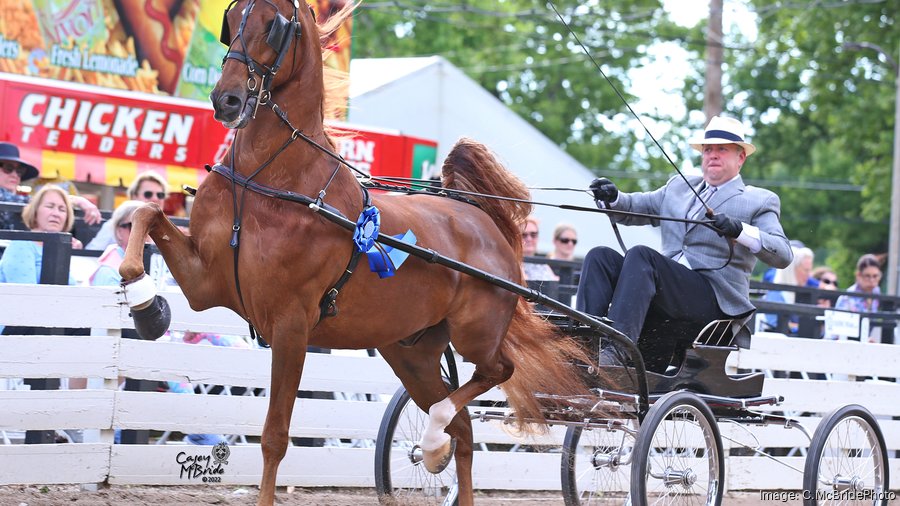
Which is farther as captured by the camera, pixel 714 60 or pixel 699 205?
pixel 714 60

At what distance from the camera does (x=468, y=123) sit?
56.6 ft

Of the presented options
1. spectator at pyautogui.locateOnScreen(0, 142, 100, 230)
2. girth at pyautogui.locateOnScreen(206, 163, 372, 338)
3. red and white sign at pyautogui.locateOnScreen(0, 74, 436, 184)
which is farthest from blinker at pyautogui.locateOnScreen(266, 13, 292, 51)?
red and white sign at pyautogui.locateOnScreen(0, 74, 436, 184)

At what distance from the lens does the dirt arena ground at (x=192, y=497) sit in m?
5.66

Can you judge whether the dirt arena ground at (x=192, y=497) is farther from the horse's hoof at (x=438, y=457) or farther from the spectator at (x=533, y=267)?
the spectator at (x=533, y=267)

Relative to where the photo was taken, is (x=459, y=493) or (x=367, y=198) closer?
(x=367, y=198)

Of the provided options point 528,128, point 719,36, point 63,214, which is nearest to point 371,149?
point 528,128

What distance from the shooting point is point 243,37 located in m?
4.50

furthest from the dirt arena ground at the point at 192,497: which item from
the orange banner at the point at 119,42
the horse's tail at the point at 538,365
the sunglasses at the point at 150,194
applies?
the orange banner at the point at 119,42

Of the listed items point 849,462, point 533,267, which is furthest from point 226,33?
point 533,267

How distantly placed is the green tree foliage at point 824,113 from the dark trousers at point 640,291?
531 cm

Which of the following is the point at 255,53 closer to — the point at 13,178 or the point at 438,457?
the point at 438,457

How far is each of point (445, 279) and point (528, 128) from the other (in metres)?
12.2

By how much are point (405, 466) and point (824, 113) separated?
75.4 ft

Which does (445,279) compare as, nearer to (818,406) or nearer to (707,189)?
(707,189)
